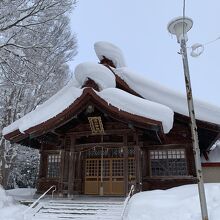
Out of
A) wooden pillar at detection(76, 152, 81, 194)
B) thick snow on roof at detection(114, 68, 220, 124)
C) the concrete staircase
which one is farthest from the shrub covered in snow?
thick snow on roof at detection(114, 68, 220, 124)

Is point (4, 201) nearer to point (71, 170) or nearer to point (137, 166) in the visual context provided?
point (71, 170)

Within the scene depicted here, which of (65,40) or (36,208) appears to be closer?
(36,208)

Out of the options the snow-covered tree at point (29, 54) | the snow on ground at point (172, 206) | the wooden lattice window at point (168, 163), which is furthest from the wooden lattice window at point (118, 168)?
the snow-covered tree at point (29, 54)

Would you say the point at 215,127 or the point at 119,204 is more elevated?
the point at 215,127

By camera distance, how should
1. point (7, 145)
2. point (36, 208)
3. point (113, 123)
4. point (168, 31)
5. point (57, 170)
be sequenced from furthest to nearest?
point (7, 145)
point (57, 170)
point (113, 123)
point (36, 208)
point (168, 31)

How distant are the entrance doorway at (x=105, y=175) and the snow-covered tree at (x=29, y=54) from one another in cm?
530

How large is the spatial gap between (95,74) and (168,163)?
5480mm

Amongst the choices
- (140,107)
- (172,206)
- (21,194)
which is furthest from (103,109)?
(21,194)

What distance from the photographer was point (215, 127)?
44.0ft

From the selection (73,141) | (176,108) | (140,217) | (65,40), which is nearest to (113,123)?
→ (73,141)

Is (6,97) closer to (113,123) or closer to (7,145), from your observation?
(7,145)

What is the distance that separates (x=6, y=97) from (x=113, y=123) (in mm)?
8259

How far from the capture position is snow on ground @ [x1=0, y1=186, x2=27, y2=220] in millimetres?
9641

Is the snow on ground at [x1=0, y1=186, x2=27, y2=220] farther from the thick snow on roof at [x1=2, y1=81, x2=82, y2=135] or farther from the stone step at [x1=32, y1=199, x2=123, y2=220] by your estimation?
the thick snow on roof at [x1=2, y1=81, x2=82, y2=135]
